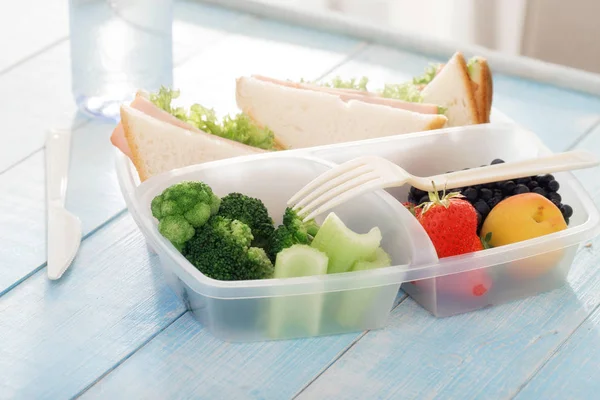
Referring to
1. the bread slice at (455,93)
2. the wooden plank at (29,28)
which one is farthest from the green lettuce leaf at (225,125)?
the wooden plank at (29,28)

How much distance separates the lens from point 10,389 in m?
1.17

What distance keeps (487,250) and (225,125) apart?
51 cm

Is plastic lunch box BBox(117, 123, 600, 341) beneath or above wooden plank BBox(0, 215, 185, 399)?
above

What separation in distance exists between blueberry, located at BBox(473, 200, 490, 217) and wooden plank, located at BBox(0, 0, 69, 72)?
41.4 inches

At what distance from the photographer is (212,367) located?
1.21 m

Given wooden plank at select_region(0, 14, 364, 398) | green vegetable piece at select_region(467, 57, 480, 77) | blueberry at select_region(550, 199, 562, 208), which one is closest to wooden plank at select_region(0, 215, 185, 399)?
wooden plank at select_region(0, 14, 364, 398)

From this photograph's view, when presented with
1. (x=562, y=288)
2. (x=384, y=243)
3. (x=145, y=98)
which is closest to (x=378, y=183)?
(x=384, y=243)

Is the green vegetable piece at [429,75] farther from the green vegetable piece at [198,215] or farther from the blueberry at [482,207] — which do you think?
the green vegetable piece at [198,215]

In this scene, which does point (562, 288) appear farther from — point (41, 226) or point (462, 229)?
point (41, 226)

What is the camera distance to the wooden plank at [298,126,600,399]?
46.8 inches

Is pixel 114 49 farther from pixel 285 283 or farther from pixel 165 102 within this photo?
pixel 285 283

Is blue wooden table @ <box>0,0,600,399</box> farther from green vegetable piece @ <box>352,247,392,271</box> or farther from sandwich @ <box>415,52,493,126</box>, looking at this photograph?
sandwich @ <box>415,52,493,126</box>

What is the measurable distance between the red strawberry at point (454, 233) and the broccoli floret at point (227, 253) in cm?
22

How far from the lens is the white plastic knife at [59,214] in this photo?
1399 mm
